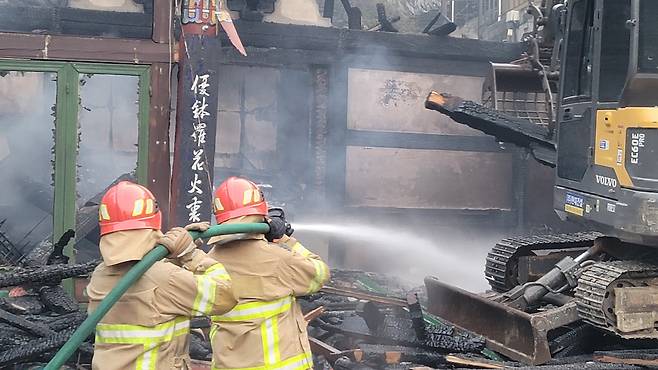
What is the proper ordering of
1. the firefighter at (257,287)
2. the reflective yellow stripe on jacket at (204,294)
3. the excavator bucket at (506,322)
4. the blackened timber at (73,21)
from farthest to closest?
the blackened timber at (73,21), the excavator bucket at (506,322), the firefighter at (257,287), the reflective yellow stripe on jacket at (204,294)

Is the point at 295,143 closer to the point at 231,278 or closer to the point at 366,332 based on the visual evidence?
the point at 366,332

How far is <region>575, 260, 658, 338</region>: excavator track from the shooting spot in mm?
5797

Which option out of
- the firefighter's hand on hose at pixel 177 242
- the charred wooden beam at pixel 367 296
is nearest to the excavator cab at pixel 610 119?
the charred wooden beam at pixel 367 296

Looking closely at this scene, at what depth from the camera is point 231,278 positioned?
13.5 ft

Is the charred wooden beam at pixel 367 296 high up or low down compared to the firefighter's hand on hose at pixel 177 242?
down

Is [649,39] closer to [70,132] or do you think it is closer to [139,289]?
[139,289]

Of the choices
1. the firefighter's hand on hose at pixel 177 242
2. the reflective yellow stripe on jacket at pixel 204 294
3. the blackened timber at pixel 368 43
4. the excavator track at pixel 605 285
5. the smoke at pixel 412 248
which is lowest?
the smoke at pixel 412 248

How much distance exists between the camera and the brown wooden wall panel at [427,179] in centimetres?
1203

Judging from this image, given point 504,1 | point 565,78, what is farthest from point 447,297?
point 504,1

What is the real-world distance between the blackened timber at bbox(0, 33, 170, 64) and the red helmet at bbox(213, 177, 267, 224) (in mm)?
4152

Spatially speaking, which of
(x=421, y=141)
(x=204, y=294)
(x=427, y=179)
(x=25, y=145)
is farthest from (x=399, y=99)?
(x=204, y=294)

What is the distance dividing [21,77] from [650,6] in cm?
975

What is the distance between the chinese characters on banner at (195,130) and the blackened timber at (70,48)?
28.5 inches

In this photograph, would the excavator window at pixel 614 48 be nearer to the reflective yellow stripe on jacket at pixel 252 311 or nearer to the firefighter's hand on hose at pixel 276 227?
the firefighter's hand on hose at pixel 276 227
